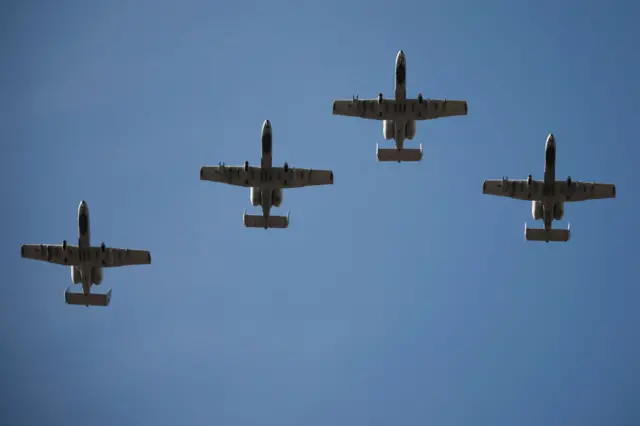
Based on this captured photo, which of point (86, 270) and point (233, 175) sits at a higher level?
point (233, 175)

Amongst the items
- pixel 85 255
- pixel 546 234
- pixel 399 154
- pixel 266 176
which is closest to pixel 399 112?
pixel 399 154

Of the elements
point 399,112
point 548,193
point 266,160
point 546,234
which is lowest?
point 546,234

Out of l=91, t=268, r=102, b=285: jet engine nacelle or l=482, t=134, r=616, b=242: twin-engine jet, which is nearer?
l=482, t=134, r=616, b=242: twin-engine jet

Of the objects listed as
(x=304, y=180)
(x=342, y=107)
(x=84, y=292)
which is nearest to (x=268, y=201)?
(x=304, y=180)

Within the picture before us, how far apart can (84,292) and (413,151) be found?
109 ft

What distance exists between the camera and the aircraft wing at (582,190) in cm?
11325

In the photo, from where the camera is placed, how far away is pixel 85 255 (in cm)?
11462

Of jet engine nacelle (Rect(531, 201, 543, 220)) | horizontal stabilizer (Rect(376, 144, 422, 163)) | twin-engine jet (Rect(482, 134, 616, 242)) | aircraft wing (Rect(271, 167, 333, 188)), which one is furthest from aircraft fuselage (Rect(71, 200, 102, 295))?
jet engine nacelle (Rect(531, 201, 543, 220))

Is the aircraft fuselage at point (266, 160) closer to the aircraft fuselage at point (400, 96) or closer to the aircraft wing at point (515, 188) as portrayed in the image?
the aircraft fuselage at point (400, 96)

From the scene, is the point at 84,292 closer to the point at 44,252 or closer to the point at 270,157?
the point at 44,252

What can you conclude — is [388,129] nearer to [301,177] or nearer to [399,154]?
[399,154]

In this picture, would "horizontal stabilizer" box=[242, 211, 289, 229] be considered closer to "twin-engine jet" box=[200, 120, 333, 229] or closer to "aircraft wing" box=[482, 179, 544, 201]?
"twin-engine jet" box=[200, 120, 333, 229]

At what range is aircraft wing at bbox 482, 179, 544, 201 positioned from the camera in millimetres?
113250

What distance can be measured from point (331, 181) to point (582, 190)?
23268 mm
